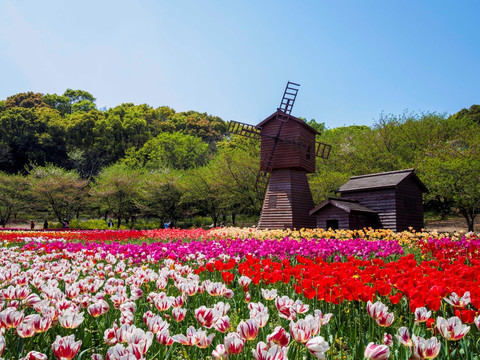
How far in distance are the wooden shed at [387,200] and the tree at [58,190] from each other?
25.6 metres

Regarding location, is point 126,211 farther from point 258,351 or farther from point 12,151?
point 258,351

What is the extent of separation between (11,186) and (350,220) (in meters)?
34.3

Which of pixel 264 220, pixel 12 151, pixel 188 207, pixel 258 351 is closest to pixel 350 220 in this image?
pixel 264 220

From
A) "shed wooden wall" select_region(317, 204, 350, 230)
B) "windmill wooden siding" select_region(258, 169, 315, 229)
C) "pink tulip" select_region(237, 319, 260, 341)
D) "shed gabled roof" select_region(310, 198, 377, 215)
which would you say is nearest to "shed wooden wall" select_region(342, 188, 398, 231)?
"shed gabled roof" select_region(310, 198, 377, 215)

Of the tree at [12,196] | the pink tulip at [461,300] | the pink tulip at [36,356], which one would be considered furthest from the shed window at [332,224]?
the tree at [12,196]

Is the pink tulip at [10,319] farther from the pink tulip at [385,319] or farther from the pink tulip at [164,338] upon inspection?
the pink tulip at [385,319]

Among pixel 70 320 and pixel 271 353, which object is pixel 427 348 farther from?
pixel 70 320

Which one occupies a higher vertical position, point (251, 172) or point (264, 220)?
point (251, 172)

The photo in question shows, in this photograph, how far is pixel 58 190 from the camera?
35312 mm

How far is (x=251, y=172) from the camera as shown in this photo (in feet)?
99.7

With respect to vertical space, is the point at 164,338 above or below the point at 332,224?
below

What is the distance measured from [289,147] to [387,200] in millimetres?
6034

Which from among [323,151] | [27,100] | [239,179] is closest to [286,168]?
[323,151]

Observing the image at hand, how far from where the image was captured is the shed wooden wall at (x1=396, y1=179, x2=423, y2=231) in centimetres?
1945
